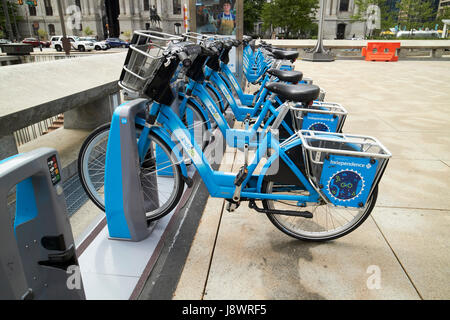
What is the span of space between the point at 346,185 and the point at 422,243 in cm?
104

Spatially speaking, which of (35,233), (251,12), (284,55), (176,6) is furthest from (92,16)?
(35,233)

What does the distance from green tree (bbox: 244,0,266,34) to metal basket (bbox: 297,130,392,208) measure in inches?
2070

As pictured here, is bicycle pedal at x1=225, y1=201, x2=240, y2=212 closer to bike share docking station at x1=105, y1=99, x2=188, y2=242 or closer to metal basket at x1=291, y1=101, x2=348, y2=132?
bike share docking station at x1=105, y1=99, x2=188, y2=242

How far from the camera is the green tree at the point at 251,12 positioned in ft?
167

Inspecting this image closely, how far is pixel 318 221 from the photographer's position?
10.2 ft

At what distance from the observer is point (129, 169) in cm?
251

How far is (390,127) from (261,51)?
12.9ft

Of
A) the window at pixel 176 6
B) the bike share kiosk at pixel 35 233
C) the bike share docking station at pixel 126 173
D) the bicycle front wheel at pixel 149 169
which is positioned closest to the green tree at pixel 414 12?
the window at pixel 176 6

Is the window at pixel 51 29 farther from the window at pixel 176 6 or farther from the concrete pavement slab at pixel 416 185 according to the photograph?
the concrete pavement slab at pixel 416 185

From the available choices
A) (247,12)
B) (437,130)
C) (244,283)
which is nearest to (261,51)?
(437,130)

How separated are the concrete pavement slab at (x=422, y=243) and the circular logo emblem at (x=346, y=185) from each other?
751mm

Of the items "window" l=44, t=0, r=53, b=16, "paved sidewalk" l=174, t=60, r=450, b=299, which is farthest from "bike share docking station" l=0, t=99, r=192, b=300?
"window" l=44, t=0, r=53, b=16

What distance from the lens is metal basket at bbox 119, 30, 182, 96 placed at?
2549 millimetres

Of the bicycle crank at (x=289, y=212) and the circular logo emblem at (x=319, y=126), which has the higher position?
the circular logo emblem at (x=319, y=126)
